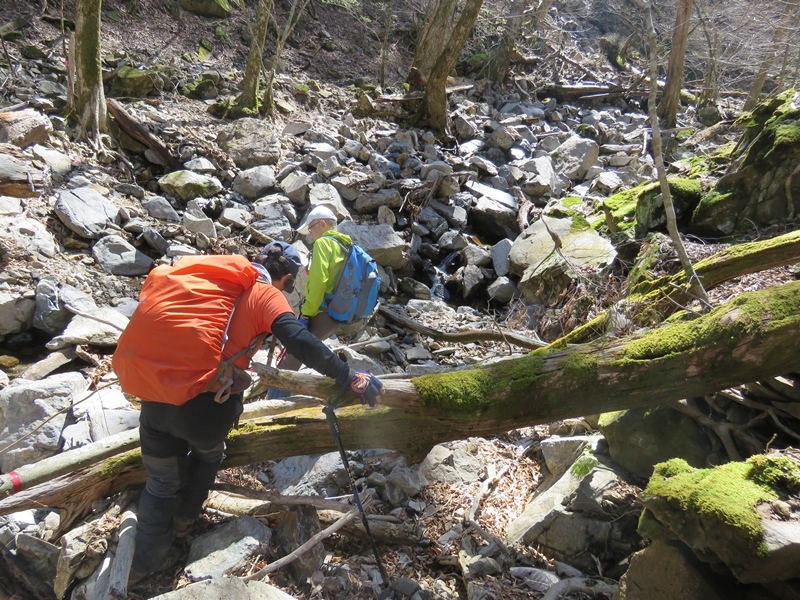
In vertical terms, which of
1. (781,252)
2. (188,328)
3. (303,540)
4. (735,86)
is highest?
(735,86)

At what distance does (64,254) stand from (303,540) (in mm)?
5054

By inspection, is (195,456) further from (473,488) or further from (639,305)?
(639,305)

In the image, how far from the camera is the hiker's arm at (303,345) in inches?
118

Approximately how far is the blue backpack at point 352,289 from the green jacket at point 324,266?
1.8 inches

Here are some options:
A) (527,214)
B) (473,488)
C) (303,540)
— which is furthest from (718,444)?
(527,214)

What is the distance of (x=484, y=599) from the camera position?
343 cm

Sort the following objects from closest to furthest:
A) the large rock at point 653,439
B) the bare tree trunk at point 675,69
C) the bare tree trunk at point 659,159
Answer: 1. the large rock at point 653,439
2. the bare tree trunk at point 659,159
3. the bare tree trunk at point 675,69

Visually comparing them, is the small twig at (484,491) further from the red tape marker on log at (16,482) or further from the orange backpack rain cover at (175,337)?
the red tape marker on log at (16,482)

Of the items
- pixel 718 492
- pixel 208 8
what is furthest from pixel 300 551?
pixel 208 8

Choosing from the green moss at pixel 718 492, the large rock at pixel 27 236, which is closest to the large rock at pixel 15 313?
the large rock at pixel 27 236

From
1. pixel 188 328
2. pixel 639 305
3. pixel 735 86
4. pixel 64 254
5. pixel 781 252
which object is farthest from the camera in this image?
pixel 735 86

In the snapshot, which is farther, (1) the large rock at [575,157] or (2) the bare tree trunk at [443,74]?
(1) the large rock at [575,157]

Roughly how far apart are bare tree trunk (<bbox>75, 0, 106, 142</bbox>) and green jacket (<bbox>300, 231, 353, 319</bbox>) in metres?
5.69

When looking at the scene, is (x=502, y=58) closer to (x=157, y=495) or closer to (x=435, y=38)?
(x=435, y=38)
